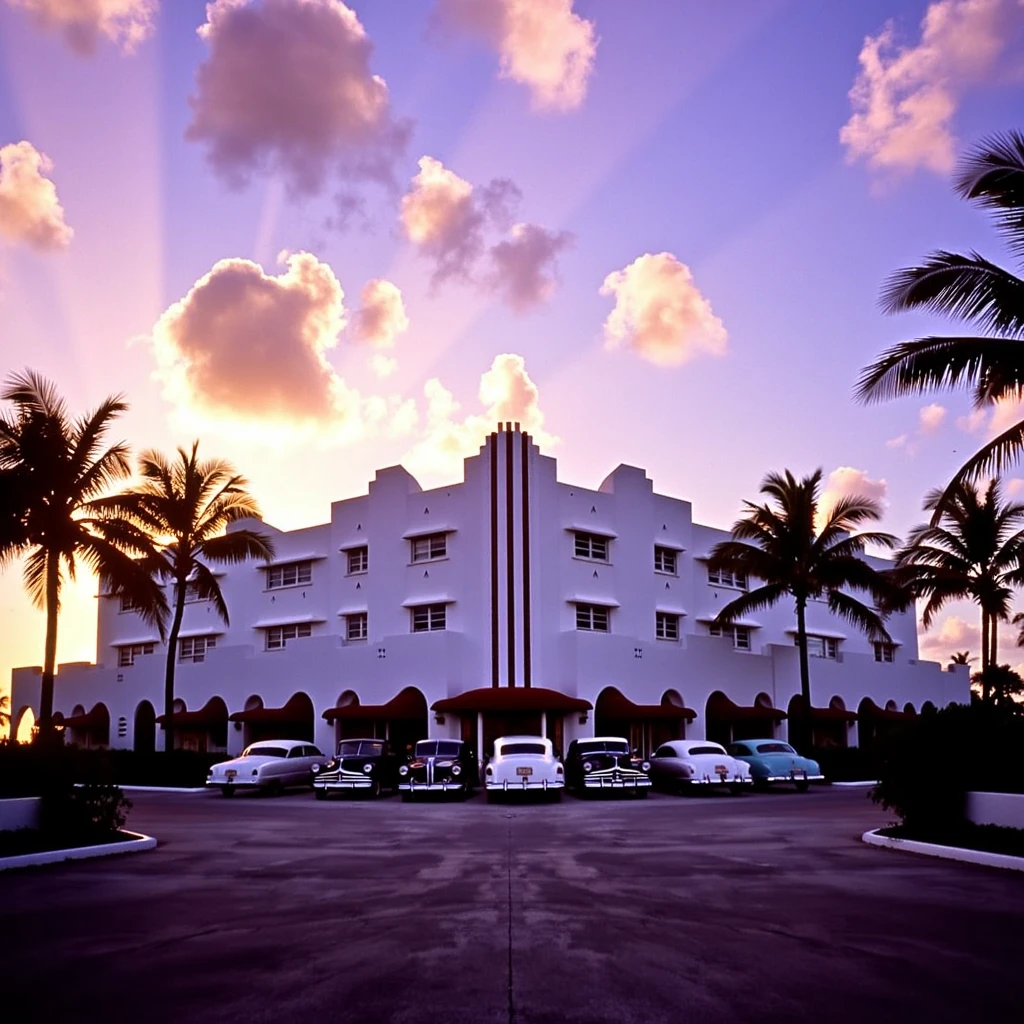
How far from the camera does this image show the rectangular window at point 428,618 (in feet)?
Answer: 135

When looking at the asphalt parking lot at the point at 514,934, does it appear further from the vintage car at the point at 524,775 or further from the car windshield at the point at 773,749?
the car windshield at the point at 773,749

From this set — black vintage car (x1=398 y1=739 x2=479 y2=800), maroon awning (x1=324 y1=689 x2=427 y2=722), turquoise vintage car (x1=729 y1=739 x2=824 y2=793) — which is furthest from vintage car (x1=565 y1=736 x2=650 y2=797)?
maroon awning (x1=324 y1=689 x2=427 y2=722)

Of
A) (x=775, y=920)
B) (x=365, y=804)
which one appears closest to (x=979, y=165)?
(x=775, y=920)

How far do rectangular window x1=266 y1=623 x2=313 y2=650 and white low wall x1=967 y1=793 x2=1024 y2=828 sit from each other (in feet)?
A: 109

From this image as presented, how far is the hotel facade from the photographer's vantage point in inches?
1533

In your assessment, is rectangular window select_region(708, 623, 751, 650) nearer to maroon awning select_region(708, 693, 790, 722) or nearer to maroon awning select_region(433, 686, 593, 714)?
maroon awning select_region(708, 693, 790, 722)

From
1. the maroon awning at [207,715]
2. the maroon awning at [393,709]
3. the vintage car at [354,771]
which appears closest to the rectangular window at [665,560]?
the maroon awning at [393,709]

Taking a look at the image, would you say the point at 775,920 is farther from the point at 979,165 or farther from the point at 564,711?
the point at 564,711

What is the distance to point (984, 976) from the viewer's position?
7.63m

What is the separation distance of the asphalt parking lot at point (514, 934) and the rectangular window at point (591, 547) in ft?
80.1

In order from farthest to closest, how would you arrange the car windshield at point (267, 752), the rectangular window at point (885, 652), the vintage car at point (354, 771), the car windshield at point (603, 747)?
the rectangular window at point (885, 652) < the car windshield at point (267, 752) < the vintage car at point (354, 771) < the car windshield at point (603, 747)

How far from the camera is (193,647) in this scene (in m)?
51.8

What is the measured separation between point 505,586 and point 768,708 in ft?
40.5

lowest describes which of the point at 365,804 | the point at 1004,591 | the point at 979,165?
the point at 365,804
